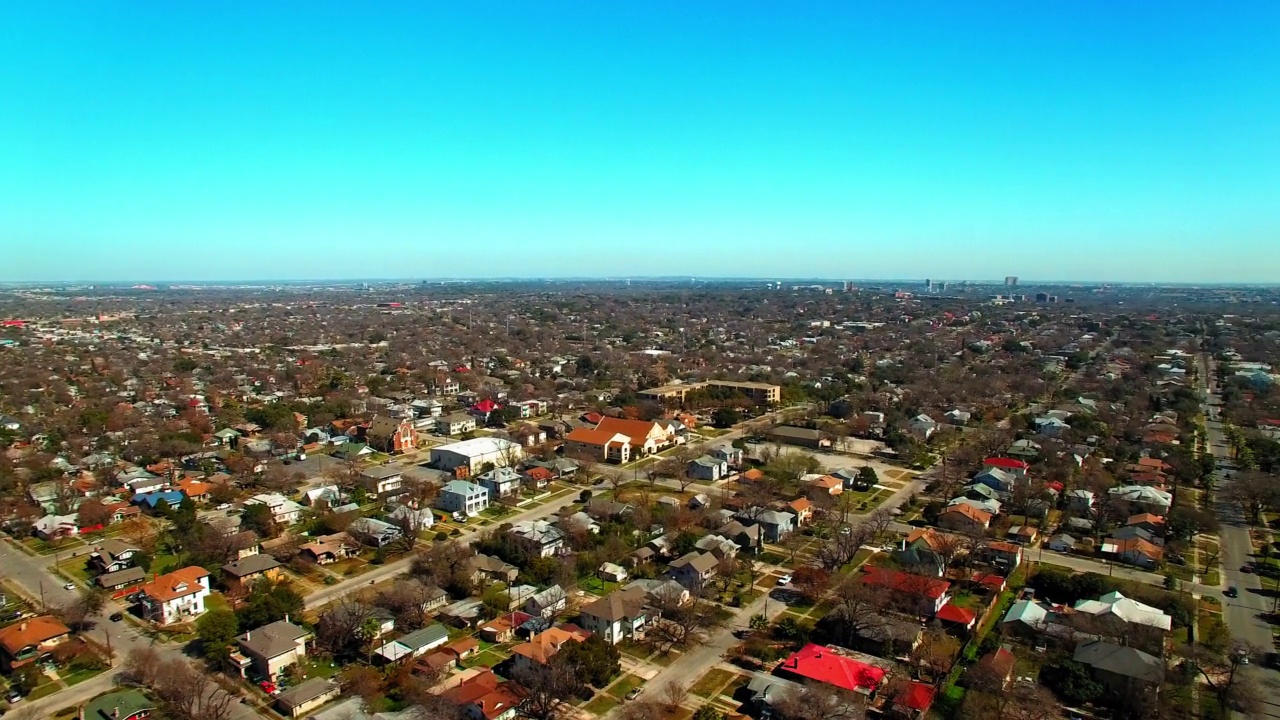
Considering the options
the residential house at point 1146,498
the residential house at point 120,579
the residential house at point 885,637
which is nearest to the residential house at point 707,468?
the residential house at point 885,637

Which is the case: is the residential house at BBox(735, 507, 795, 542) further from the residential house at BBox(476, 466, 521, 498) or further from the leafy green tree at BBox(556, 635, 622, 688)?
the residential house at BBox(476, 466, 521, 498)

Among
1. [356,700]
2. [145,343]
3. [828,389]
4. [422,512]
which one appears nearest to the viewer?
[356,700]

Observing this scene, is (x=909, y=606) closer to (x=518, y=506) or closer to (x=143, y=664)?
(x=518, y=506)

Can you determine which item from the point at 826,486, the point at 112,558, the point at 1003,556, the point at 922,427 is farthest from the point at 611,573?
the point at 922,427

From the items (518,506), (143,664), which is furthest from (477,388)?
(143,664)

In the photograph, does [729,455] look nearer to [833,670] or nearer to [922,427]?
[922,427]

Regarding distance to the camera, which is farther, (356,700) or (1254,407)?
(1254,407)

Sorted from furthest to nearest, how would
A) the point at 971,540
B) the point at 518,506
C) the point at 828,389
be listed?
1. the point at 828,389
2. the point at 518,506
3. the point at 971,540
